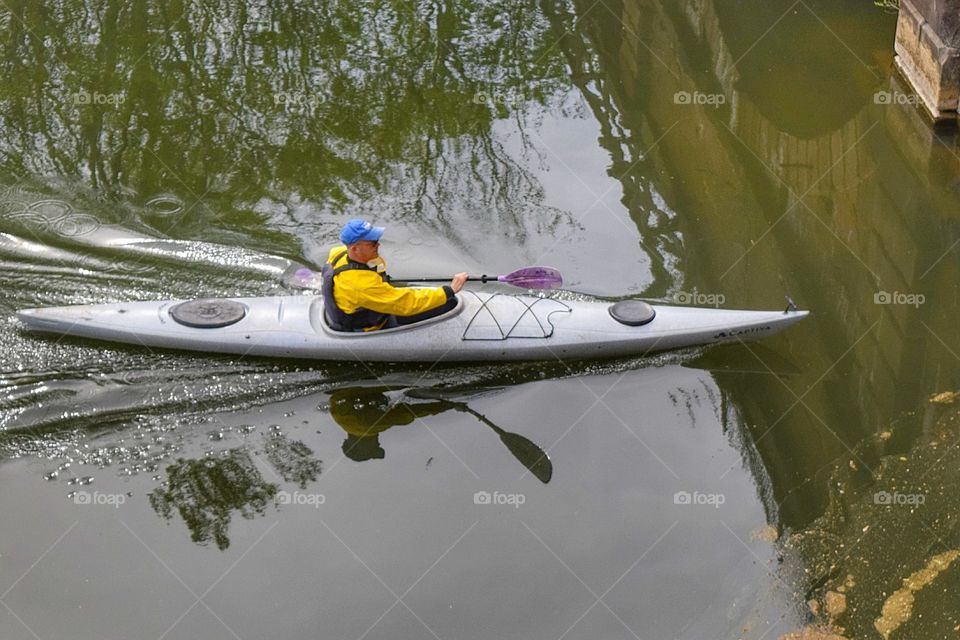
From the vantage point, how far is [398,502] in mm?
5539

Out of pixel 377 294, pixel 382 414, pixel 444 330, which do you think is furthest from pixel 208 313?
pixel 444 330

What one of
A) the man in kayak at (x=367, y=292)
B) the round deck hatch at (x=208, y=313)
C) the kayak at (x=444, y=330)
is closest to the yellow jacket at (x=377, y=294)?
the man in kayak at (x=367, y=292)

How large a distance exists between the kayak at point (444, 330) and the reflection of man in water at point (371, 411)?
0.21 meters

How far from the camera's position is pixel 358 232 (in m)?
5.79

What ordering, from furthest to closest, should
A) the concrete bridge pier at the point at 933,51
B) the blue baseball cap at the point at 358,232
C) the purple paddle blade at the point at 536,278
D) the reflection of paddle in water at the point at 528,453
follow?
the concrete bridge pier at the point at 933,51, the purple paddle blade at the point at 536,278, the blue baseball cap at the point at 358,232, the reflection of paddle in water at the point at 528,453

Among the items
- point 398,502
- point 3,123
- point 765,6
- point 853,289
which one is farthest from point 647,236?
point 3,123

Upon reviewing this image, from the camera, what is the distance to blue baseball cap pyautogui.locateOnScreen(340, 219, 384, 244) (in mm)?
5785

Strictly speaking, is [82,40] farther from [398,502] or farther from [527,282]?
[398,502]

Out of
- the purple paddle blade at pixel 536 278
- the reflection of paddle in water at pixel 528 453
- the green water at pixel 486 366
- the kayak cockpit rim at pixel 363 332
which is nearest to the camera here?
the green water at pixel 486 366

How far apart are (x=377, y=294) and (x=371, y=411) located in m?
0.67

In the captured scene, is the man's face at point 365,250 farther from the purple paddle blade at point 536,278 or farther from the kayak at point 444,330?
the purple paddle blade at point 536,278

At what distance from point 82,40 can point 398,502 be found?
252 inches

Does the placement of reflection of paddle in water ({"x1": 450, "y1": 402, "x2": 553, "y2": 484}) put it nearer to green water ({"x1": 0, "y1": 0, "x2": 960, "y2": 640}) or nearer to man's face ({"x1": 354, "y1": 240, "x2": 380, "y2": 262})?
green water ({"x1": 0, "y1": 0, "x2": 960, "y2": 640})

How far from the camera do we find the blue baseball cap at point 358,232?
19.0 ft
